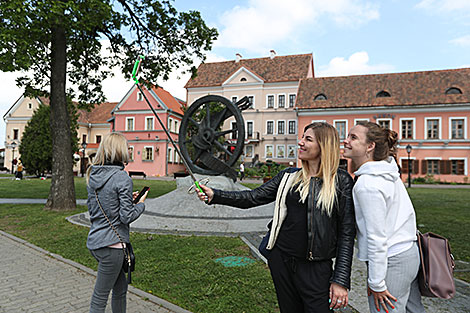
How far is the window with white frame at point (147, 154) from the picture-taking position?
40.8 meters

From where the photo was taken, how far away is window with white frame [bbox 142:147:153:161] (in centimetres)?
4081

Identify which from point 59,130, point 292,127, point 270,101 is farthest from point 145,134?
point 59,130

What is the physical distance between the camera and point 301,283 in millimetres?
2217

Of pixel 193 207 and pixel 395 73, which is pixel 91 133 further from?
pixel 193 207

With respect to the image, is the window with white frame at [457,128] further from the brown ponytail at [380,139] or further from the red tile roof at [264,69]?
the brown ponytail at [380,139]

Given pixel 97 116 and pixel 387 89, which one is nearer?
pixel 387 89

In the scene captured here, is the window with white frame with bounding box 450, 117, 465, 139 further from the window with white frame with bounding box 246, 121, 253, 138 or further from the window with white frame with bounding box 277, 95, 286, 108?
the window with white frame with bounding box 246, 121, 253, 138

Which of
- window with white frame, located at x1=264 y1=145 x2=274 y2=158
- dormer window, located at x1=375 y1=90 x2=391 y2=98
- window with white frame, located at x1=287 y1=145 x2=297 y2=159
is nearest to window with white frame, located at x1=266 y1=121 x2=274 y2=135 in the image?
window with white frame, located at x1=264 y1=145 x2=274 y2=158

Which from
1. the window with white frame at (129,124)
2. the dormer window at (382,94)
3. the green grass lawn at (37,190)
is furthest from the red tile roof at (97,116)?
the dormer window at (382,94)

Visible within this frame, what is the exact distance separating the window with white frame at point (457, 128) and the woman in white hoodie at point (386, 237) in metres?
37.7

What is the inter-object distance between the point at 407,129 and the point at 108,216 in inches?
1469

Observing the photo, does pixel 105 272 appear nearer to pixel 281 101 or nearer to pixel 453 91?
pixel 453 91

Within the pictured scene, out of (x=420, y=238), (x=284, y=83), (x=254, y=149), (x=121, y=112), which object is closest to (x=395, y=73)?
(x=284, y=83)

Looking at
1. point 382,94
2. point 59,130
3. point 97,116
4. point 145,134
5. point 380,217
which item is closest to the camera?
point 380,217
